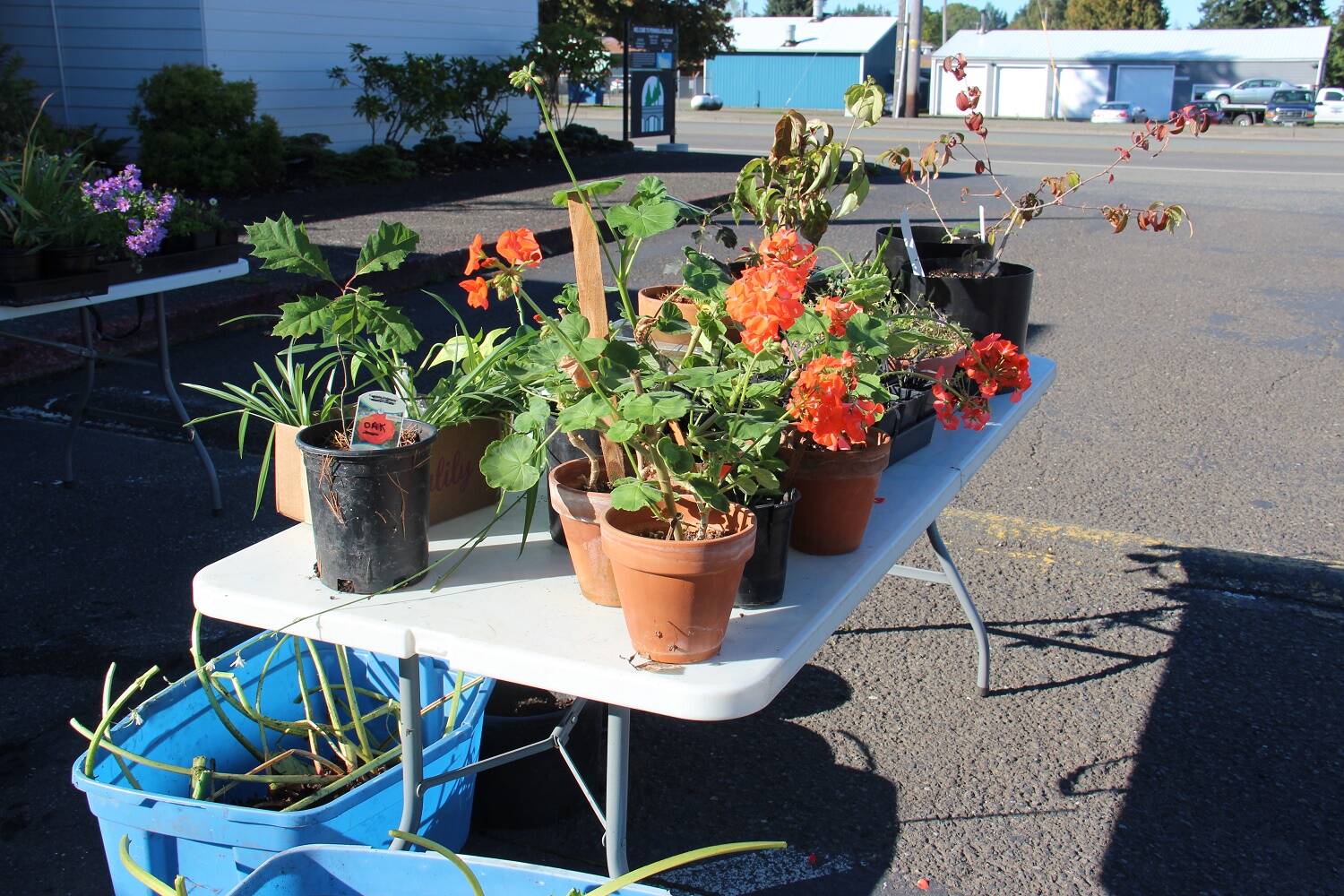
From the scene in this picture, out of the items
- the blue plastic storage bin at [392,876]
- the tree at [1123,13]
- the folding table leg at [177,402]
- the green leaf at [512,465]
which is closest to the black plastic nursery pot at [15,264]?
the folding table leg at [177,402]

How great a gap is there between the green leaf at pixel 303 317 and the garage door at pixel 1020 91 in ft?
162

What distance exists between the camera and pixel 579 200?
159 cm

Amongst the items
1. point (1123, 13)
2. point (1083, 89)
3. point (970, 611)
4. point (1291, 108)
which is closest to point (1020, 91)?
point (1083, 89)

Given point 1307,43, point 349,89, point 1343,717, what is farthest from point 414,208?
point 1307,43

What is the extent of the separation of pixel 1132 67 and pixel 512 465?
51531 mm

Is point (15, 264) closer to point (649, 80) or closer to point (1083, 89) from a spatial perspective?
A: point (649, 80)

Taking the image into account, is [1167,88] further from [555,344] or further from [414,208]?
[555,344]

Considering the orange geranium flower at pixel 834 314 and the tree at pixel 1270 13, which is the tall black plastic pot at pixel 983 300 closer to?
the orange geranium flower at pixel 834 314

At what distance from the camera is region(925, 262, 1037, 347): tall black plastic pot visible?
279 centimetres

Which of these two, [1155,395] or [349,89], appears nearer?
[1155,395]

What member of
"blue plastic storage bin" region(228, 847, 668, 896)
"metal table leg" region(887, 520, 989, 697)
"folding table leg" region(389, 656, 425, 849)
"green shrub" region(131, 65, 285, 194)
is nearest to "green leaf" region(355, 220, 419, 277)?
"folding table leg" region(389, 656, 425, 849)

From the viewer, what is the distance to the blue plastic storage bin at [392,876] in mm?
1417

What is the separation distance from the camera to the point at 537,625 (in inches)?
61.8

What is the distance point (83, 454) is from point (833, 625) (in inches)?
150
